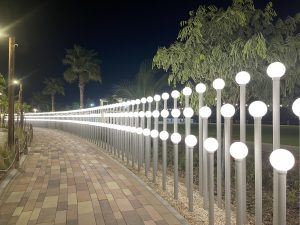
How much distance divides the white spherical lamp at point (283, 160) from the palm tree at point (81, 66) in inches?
1143

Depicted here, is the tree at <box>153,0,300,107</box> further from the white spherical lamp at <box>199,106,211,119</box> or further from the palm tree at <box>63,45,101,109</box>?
the palm tree at <box>63,45,101,109</box>

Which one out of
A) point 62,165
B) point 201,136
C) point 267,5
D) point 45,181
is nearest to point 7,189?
point 45,181

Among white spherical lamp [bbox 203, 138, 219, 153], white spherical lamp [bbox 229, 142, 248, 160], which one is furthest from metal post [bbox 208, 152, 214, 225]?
white spherical lamp [bbox 229, 142, 248, 160]

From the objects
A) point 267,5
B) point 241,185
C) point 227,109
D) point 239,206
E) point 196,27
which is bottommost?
point 239,206

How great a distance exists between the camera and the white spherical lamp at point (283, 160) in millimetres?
2889

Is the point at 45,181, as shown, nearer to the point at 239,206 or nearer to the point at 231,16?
the point at 239,206

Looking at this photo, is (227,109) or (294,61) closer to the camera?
(227,109)

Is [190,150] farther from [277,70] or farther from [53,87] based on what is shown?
[53,87]

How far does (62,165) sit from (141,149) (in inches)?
96.7

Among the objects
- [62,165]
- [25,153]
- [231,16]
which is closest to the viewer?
[231,16]

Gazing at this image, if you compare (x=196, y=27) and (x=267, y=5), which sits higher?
(x=267, y=5)

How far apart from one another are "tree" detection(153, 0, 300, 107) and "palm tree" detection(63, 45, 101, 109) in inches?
968

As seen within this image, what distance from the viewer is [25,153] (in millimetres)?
11594

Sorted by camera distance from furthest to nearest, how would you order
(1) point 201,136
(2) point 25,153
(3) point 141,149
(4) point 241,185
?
(2) point 25,153, (3) point 141,149, (1) point 201,136, (4) point 241,185
